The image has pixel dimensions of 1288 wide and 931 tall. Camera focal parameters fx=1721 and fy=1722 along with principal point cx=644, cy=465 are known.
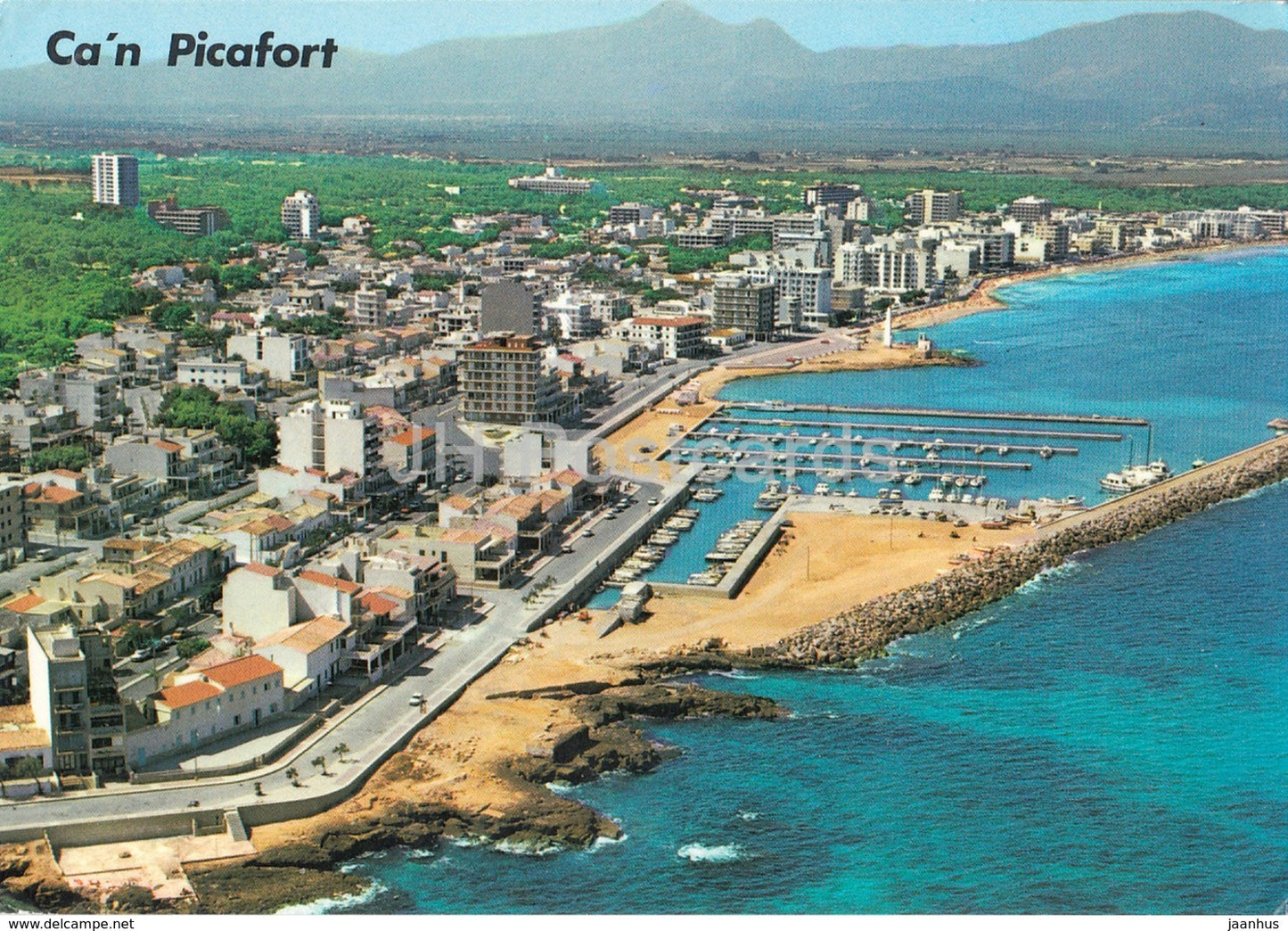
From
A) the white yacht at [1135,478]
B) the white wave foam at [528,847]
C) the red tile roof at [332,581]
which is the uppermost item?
the red tile roof at [332,581]

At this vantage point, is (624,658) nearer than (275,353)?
Yes

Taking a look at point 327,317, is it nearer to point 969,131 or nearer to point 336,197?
point 336,197

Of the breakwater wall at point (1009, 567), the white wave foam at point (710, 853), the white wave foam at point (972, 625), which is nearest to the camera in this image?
the white wave foam at point (710, 853)

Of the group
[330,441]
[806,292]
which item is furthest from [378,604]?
[806,292]

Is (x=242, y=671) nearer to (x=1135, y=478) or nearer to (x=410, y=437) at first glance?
(x=410, y=437)

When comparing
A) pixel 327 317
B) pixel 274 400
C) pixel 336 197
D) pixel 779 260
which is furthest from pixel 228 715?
pixel 336 197

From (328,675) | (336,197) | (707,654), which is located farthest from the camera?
(336,197)

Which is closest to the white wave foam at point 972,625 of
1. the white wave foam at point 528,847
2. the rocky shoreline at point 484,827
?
the rocky shoreline at point 484,827

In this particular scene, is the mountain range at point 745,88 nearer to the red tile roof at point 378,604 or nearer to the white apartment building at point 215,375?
the white apartment building at point 215,375
